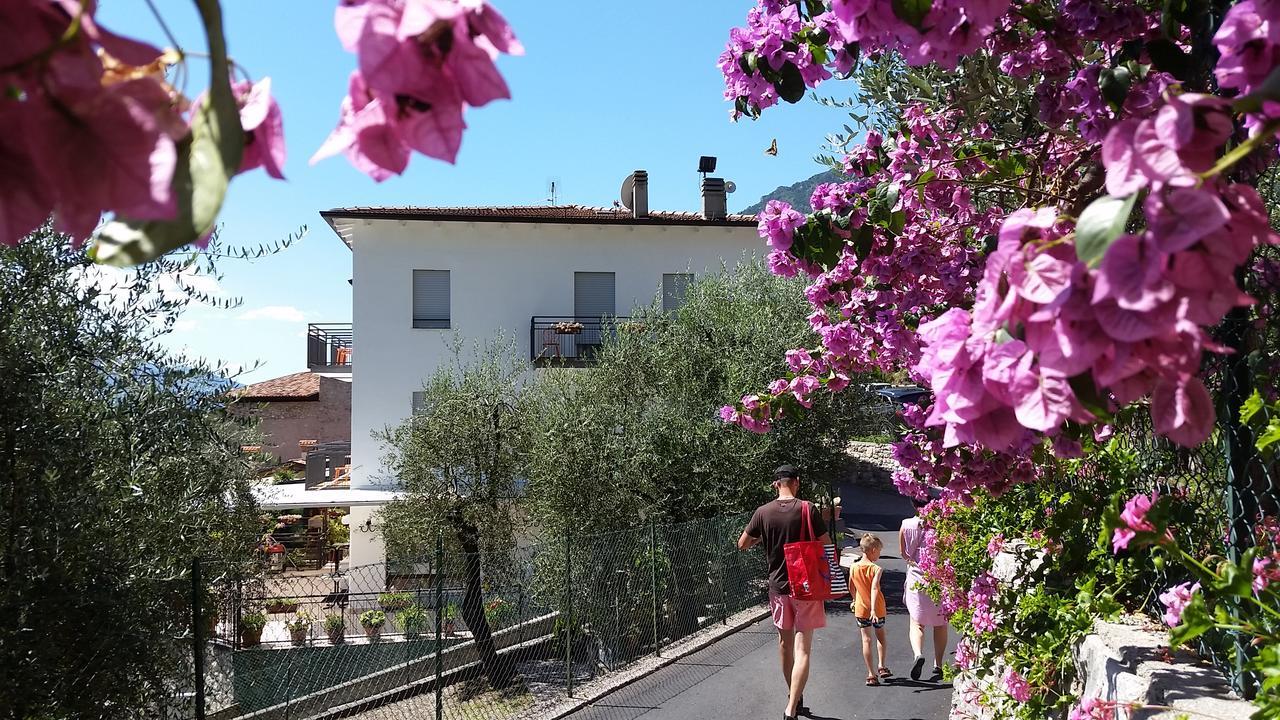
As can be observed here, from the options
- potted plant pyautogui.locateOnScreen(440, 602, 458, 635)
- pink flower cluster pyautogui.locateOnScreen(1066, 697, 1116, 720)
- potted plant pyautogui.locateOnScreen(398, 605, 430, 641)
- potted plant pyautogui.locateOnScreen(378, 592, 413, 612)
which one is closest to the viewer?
pink flower cluster pyautogui.locateOnScreen(1066, 697, 1116, 720)

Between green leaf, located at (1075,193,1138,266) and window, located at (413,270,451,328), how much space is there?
19.3 metres

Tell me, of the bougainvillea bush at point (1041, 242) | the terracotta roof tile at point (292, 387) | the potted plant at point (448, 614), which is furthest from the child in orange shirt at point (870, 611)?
the terracotta roof tile at point (292, 387)

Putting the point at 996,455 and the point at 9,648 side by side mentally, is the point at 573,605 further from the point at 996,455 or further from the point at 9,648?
the point at 996,455

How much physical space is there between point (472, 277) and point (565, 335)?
8.28 ft

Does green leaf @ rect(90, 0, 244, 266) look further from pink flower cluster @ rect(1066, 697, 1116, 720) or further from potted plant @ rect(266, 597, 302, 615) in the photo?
potted plant @ rect(266, 597, 302, 615)

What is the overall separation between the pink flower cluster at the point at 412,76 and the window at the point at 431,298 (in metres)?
19.1

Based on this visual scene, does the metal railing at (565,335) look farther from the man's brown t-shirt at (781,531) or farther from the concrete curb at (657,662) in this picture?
the man's brown t-shirt at (781,531)

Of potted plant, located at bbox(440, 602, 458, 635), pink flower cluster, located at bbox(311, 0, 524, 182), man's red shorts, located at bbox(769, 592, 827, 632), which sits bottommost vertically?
potted plant, located at bbox(440, 602, 458, 635)

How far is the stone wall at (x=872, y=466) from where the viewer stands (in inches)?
888

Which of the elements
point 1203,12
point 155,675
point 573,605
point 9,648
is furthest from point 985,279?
point 573,605

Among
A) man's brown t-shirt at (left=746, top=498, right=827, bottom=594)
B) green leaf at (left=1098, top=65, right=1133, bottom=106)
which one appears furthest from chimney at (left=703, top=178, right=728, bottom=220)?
green leaf at (left=1098, top=65, right=1133, bottom=106)

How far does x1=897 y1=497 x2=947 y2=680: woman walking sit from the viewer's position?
6.58m

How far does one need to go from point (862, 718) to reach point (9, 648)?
494cm

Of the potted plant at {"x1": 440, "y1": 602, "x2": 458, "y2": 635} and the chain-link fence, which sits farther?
the potted plant at {"x1": 440, "y1": 602, "x2": 458, "y2": 635}
